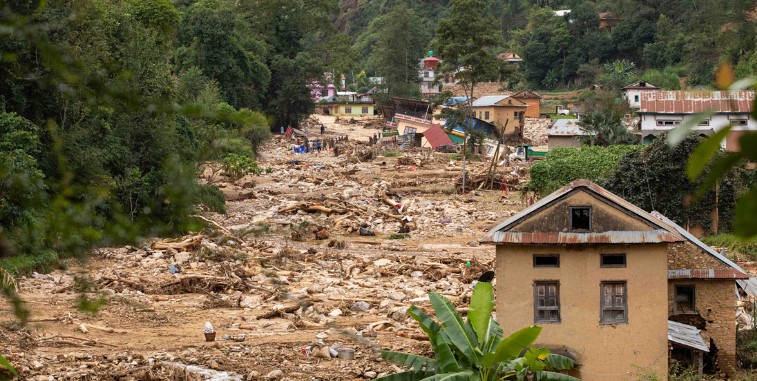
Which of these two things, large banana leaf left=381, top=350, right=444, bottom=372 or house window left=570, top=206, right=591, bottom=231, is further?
house window left=570, top=206, right=591, bottom=231

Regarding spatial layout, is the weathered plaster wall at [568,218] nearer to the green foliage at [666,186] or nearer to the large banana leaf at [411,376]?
the large banana leaf at [411,376]

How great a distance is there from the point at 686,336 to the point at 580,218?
2.35 m

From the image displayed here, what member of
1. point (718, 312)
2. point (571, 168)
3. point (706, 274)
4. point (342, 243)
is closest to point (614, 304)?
point (706, 274)

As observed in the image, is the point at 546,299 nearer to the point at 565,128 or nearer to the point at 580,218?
the point at 580,218

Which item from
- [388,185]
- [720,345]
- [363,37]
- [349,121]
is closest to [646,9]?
[349,121]

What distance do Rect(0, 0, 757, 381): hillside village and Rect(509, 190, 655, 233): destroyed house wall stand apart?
1.0 inches

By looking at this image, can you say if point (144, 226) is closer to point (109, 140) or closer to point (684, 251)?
point (684, 251)

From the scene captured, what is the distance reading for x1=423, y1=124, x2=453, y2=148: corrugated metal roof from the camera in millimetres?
54281

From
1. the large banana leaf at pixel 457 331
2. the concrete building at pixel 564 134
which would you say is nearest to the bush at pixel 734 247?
the large banana leaf at pixel 457 331

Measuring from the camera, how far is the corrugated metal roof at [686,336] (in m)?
13.9

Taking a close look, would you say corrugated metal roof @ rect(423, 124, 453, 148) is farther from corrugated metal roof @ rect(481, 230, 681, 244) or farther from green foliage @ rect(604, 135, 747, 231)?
corrugated metal roof @ rect(481, 230, 681, 244)

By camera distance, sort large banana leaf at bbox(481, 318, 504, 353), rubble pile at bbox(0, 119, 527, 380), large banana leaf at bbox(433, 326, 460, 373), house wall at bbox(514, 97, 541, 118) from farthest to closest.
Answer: house wall at bbox(514, 97, 541, 118) < rubble pile at bbox(0, 119, 527, 380) < large banana leaf at bbox(481, 318, 504, 353) < large banana leaf at bbox(433, 326, 460, 373)

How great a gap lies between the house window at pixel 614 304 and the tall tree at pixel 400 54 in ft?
201

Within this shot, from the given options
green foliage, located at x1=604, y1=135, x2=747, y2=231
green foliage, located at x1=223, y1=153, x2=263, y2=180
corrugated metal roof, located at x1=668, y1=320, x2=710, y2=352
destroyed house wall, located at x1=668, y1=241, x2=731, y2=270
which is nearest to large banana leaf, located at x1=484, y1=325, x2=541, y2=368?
corrugated metal roof, located at x1=668, y1=320, x2=710, y2=352
